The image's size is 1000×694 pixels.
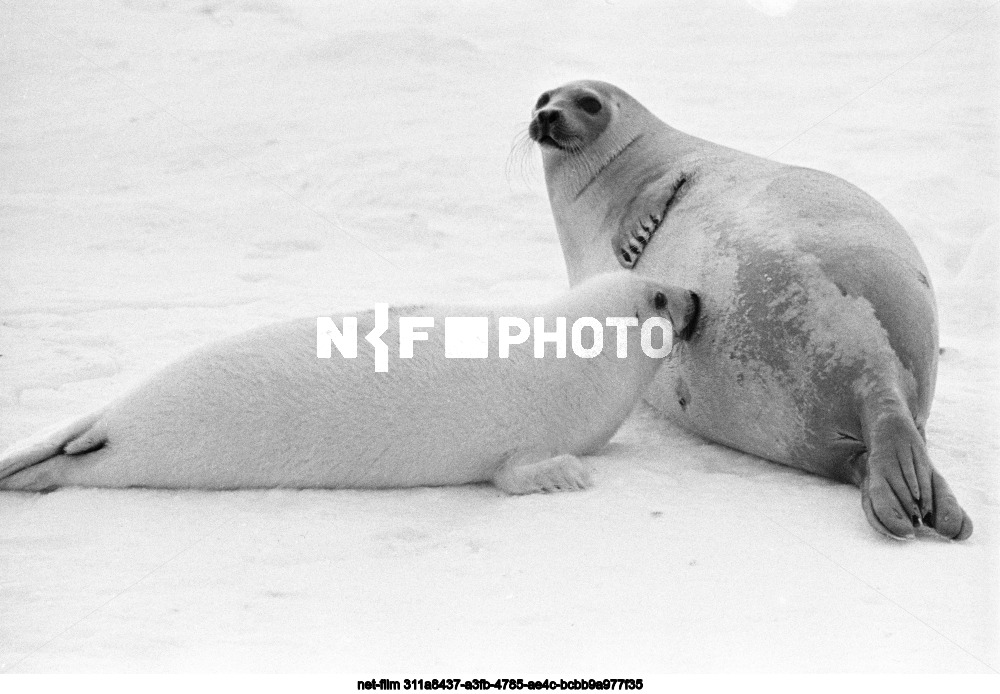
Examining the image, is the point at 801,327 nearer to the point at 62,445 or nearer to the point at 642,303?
the point at 642,303

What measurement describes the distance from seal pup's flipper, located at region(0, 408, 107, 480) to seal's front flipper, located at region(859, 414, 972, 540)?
1.89 m

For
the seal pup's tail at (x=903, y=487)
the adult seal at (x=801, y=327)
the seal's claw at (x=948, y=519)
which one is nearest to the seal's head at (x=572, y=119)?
the adult seal at (x=801, y=327)

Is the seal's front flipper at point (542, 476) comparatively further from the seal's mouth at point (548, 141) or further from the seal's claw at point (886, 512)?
the seal's mouth at point (548, 141)

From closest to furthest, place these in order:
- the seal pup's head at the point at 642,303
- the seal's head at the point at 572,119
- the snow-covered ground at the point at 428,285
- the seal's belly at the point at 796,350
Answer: the snow-covered ground at the point at 428,285 < the seal's belly at the point at 796,350 < the seal pup's head at the point at 642,303 < the seal's head at the point at 572,119

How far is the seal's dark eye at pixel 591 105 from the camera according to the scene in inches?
181

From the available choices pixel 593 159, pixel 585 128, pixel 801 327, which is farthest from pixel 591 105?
pixel 801 327

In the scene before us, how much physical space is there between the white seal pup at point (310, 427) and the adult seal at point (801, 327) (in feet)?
1.65

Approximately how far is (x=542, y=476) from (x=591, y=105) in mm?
1922

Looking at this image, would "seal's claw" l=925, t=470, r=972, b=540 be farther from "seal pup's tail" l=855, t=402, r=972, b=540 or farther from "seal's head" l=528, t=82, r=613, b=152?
"seal's head" l=528, t=82, r=613, b=152

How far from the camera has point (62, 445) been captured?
3168 mm

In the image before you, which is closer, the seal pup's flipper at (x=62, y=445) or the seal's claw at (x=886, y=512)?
the seal's claw at (x=886, y=512)

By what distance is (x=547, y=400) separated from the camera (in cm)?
328

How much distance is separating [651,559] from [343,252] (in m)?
3.45

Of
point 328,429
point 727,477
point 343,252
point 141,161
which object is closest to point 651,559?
point 727,477
